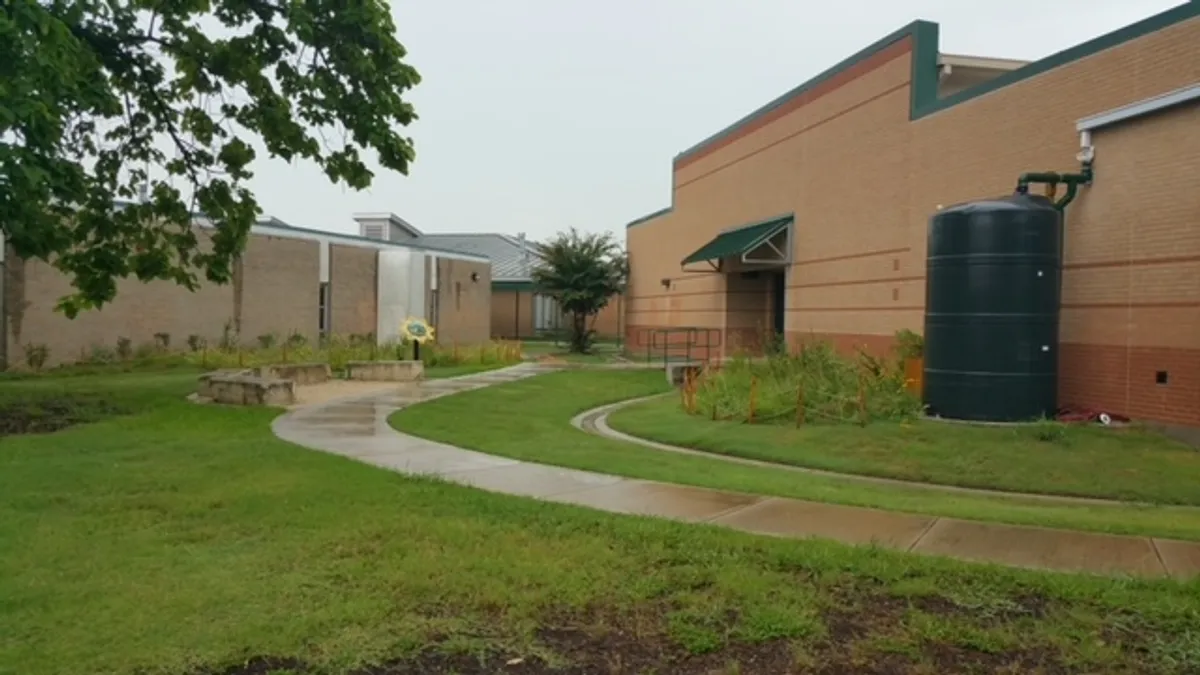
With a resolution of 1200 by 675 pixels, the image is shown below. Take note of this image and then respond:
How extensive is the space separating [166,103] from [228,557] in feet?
37.9

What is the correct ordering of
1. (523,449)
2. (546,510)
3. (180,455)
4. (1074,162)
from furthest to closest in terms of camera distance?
(1074,162), (523,449), (180,455), (546,510)

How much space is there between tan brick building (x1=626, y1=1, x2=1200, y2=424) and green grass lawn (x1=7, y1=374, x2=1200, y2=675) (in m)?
8.74

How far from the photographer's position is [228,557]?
546 cm

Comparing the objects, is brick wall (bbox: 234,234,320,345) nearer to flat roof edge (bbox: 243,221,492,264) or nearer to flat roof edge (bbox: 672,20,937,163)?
flat roof edge (bbox: 243,221,492,264)

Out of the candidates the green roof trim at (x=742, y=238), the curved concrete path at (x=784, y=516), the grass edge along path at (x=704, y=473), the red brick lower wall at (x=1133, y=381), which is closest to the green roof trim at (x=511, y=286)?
the green roof trim at (x=742, y=238)

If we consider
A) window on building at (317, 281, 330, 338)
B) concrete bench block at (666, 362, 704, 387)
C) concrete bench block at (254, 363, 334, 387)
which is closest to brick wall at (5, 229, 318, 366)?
window on building at (317, 281, 330, 338)

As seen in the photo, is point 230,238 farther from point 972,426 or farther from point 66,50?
point 972,426

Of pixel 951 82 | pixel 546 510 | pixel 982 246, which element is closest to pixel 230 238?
pixel 546 510

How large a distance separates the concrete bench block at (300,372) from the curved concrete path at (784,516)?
842 cm

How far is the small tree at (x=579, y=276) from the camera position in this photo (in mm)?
35688

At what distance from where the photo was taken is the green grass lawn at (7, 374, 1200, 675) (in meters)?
4.01

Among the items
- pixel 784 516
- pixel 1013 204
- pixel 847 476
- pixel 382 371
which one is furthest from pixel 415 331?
pixel 784 516

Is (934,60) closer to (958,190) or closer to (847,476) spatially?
(958,190)

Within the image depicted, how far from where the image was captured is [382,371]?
21.2 meters
